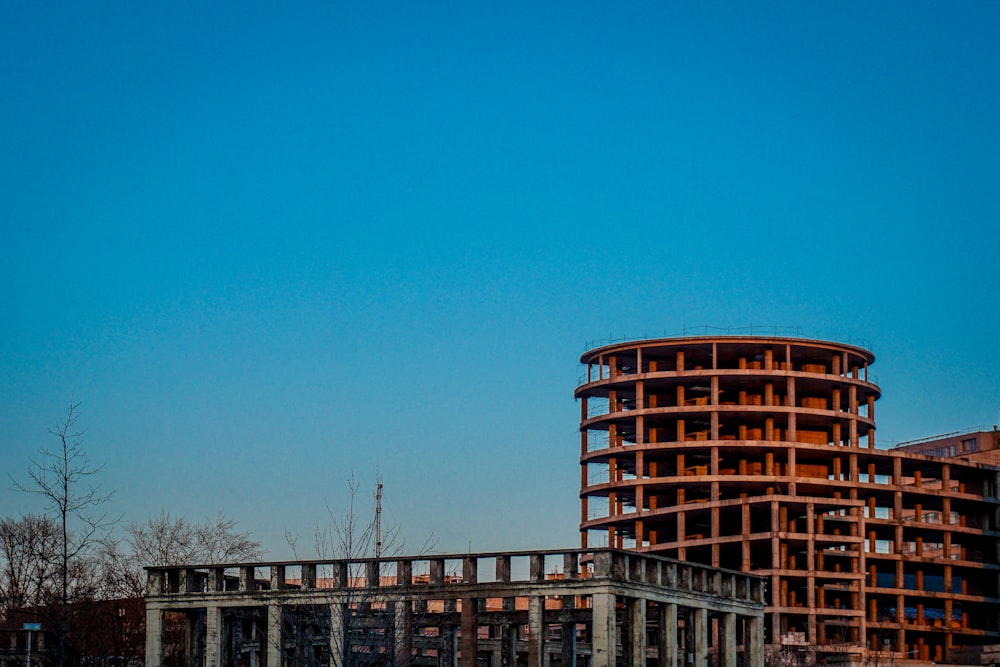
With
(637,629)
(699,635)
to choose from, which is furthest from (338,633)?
(699,635)

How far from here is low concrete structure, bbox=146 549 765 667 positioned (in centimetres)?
5388

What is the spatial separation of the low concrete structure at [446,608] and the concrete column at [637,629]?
36 millimetres

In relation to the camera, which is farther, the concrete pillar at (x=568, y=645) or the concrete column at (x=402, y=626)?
the concrete pillar at (x=568, y=645)

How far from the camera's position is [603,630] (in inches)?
2109

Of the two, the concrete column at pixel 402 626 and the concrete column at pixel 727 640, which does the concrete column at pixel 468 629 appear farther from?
the concrete column at pixel 727 640

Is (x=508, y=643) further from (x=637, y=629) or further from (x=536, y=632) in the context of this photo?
(x=637, y=629)

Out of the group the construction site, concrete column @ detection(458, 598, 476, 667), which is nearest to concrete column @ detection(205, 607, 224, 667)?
concrete column @ detection(458, 598, 476, 667)

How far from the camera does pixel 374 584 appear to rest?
54.5 m

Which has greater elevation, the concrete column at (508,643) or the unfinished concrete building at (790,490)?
the unfinished concrete building at (790,490)

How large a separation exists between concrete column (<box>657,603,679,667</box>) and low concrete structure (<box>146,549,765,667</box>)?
0.04 m

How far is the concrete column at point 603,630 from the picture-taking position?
2109 inches

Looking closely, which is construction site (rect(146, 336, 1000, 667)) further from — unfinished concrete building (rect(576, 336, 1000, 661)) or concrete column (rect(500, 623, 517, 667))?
concrete column (rect(500, 623, 517, 667))

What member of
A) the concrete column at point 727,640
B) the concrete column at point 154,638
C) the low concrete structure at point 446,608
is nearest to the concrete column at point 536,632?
the low concrete structure at point 446,608

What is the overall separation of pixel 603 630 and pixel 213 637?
613 inches
